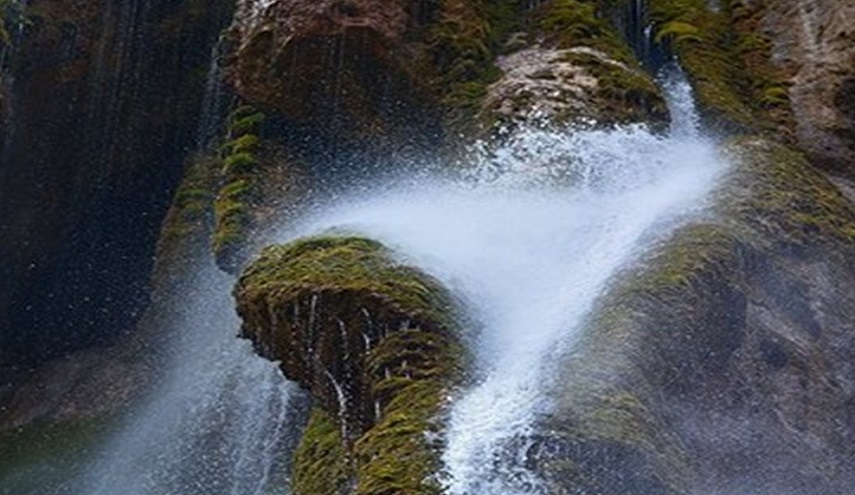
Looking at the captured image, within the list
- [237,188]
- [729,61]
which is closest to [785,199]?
[729,61]

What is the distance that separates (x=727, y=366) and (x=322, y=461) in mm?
3926

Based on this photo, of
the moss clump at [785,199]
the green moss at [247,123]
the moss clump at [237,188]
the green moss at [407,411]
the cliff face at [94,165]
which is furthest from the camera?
the cliff face at [94,165]

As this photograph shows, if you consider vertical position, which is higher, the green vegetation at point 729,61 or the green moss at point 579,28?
the green moss at point 579,28

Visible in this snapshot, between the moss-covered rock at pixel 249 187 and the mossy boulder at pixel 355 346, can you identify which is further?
the moss-covered rock at pixel 249 187

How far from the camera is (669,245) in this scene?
1201cm

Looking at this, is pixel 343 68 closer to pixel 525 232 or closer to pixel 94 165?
pixel 525 232

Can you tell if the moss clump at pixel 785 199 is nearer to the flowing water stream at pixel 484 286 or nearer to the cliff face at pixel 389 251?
the cliff face at pixel 389 251

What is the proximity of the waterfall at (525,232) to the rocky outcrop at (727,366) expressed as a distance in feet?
1.08

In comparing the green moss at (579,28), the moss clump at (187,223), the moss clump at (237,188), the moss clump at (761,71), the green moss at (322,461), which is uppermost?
the green moss at (579,28)

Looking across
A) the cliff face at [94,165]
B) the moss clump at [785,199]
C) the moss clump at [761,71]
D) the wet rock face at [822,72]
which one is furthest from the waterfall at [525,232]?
the cliff face at [94,165]

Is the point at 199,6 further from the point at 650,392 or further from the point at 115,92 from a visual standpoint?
the point at 650,392

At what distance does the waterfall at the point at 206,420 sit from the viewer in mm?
15328

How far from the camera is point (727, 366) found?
36.7 feet

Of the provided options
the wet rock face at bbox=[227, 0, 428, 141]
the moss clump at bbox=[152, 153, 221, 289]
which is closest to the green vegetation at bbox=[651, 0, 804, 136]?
the wet rock face at bbox=[227, 0, 428, 141]
